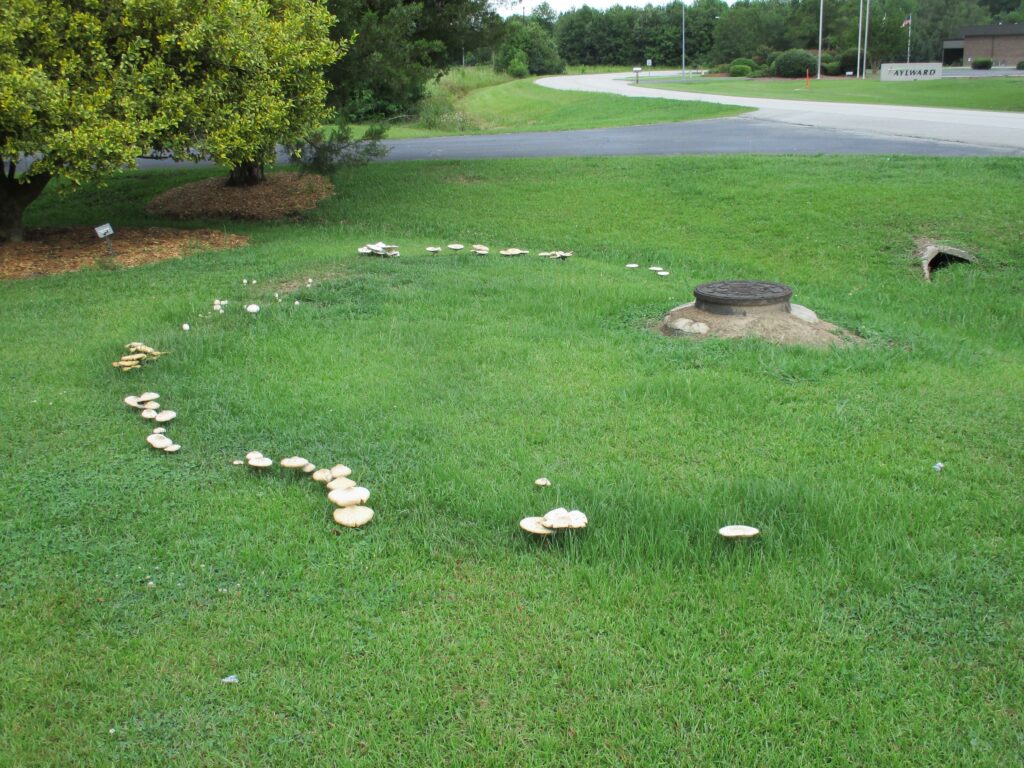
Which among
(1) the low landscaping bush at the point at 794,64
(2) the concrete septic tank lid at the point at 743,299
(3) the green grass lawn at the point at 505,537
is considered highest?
(1) the low landscaping bush at the point at 794,64

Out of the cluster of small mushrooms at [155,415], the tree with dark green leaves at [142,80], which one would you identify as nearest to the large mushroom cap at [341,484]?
the cluster of small mushrooms at [155,415]

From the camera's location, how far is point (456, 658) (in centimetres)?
342

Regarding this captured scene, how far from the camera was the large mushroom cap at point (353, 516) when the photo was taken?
4.36 m

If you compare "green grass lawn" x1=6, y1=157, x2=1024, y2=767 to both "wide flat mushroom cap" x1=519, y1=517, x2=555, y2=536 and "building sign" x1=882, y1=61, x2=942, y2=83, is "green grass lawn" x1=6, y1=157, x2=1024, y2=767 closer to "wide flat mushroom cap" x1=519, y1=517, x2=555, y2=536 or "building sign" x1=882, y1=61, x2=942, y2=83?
"wide flat mushroom cap" x1=519, y1=517, x2=555, y2=536

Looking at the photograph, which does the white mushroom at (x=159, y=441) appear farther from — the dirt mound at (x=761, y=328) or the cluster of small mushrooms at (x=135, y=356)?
the dirt mound at (x=761, y=328)

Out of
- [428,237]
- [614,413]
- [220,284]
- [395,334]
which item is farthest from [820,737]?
[428,237]

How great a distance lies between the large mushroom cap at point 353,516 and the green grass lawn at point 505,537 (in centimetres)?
7

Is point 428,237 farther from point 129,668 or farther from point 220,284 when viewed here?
point 129,668

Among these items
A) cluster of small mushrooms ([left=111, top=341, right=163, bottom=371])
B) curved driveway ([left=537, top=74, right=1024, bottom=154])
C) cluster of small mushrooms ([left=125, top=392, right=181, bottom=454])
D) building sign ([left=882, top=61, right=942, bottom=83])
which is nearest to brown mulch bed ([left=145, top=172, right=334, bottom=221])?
cluster of small mushrooms ([left=111, top=341, right=163, bottom=371])

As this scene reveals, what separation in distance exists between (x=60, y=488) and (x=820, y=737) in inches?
159

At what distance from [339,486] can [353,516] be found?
29 cm

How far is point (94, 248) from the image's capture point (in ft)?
37.0

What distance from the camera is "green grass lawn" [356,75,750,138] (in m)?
27.3

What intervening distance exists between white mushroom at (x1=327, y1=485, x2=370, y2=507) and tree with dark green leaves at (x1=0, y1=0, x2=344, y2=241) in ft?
21.3
